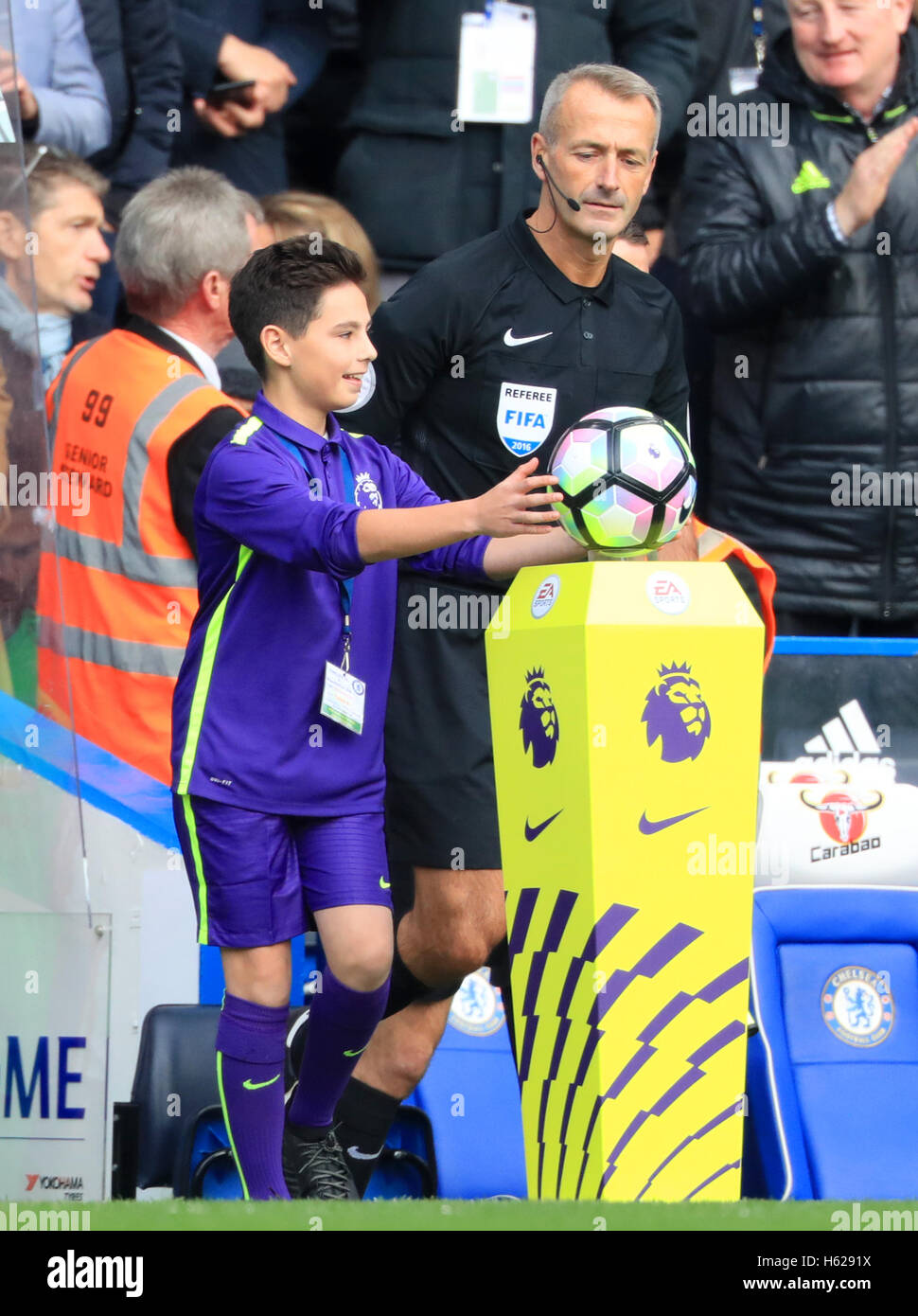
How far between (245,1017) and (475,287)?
1.54 m

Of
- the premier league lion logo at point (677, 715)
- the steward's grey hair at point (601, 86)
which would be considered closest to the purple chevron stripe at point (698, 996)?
the premier league lion logo at point (677, 715)

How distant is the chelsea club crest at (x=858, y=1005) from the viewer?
14.1ft

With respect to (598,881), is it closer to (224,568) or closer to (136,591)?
(224,568)

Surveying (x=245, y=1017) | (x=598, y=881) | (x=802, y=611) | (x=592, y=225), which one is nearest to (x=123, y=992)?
(x=245, y=1017)

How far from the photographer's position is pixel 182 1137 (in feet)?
12.7

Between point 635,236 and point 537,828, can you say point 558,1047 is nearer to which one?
point 537,828

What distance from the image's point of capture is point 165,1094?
12.9 ft

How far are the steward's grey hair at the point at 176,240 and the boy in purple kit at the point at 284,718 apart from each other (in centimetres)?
126

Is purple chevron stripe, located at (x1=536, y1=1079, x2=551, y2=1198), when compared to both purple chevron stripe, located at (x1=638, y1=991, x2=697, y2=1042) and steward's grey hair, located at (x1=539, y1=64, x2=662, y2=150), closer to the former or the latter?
purple chevron stripe, located at (x1=638, y1=991, x2=697, y2=1042)

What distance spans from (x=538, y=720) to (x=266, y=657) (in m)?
0.54

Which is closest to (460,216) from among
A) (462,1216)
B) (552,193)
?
(552,193)

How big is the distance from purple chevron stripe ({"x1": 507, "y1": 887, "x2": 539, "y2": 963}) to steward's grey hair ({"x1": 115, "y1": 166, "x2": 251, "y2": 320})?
2.14m

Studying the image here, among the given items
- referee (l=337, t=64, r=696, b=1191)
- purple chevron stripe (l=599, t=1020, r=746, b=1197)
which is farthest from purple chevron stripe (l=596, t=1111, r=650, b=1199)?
referee (l=337, t=64, r=696, b=1191)

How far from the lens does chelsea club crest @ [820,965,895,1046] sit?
4.30 metres
